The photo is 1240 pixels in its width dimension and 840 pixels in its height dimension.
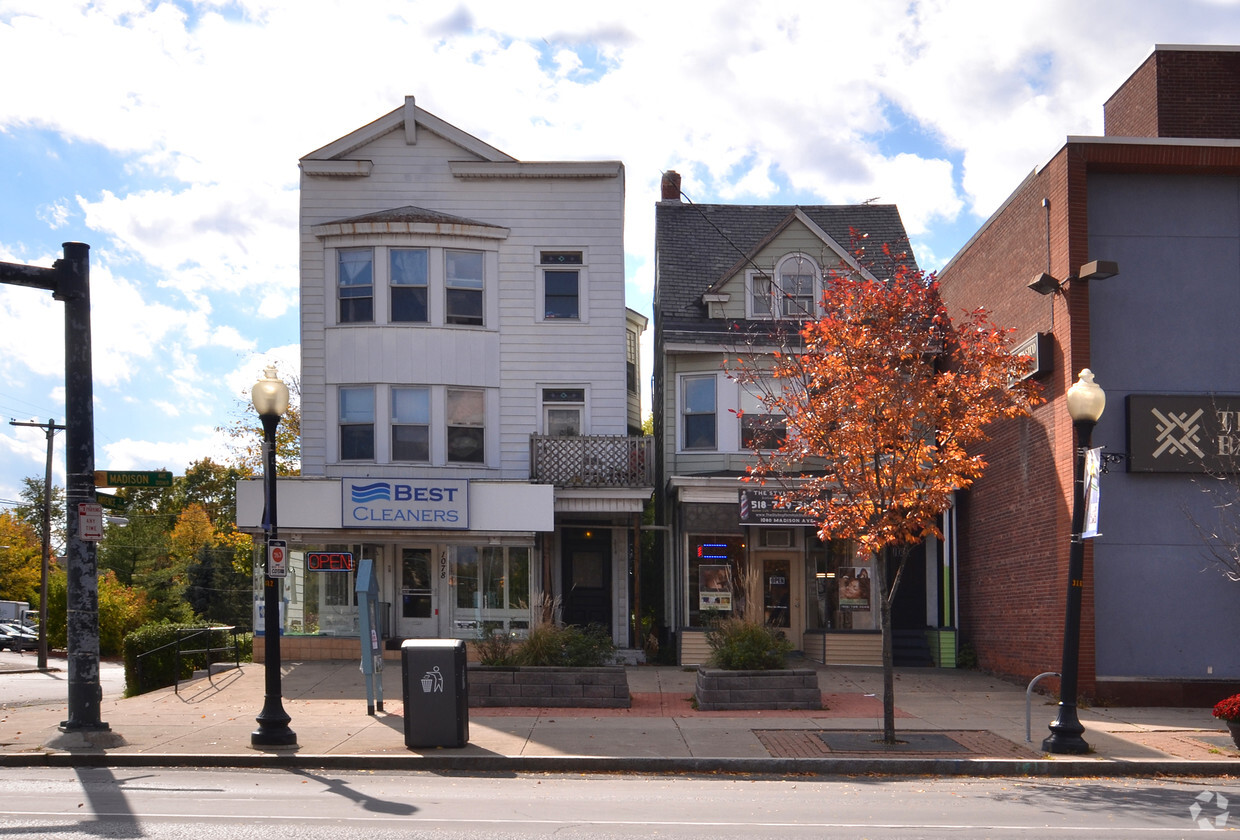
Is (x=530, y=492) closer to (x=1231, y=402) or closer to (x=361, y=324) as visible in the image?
(x=361, y=324)

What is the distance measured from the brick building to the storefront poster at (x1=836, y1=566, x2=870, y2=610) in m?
5.07

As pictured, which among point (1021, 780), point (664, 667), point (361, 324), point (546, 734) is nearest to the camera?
point (1021, 780)

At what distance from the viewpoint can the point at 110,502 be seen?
50.3ft

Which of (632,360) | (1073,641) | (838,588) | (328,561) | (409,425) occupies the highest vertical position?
(632,360)

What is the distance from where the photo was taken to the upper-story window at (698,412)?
2452 cm

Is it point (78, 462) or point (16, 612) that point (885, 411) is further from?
point (16, 612)

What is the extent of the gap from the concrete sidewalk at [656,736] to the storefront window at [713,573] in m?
4.67

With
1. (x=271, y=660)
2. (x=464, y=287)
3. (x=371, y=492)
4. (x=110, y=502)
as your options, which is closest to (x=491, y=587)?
(x=371, y=492)

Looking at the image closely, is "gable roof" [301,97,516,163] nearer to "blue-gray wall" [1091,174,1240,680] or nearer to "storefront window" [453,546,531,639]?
"storefront window" [453,546,531,639]

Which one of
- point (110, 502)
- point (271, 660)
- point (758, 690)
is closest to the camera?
point (271, 660)

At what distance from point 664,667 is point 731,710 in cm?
629

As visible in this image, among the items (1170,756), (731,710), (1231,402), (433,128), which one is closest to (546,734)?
(731,710)

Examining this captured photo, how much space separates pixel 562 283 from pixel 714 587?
7.27 m

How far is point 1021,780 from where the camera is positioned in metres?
12.2
